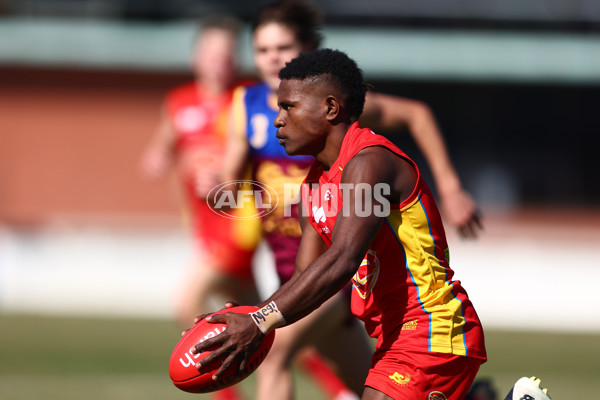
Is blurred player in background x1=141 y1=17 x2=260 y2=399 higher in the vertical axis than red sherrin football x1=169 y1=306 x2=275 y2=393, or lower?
higher

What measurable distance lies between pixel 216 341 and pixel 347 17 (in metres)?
18.3

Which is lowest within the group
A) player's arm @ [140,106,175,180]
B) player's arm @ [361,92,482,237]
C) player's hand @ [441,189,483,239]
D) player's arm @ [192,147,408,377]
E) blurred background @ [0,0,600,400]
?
player's arm @ [192,147,408,377]

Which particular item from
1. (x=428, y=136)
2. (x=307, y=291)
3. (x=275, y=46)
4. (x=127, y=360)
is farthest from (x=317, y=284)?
(x=127, y=360)

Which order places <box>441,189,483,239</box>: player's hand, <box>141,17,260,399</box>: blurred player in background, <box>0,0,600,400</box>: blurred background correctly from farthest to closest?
<box>0,0,600,400</box>: blurred background, <box>141,17,260,399</box>: blurred player in background, <box>441,189,483,239</box>: player's hand

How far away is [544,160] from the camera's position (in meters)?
21.7

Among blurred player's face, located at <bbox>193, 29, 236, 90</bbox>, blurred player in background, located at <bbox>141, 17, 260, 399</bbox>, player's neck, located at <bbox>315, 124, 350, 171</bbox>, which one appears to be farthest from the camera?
blurred player's face, located at <bbox>193, 29, 236, 90</bbox>

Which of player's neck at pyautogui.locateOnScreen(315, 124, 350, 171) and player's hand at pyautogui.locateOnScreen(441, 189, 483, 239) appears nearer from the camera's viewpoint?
player's neck at pyautogui.locateOnScreen(315, 124, 350, 171)

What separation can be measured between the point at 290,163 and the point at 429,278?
1797mm

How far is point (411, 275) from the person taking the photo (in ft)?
12.4

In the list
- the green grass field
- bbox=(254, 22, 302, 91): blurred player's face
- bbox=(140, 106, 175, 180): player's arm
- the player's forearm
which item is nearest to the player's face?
the player's forearm

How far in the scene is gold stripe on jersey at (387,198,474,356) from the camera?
3.73 m

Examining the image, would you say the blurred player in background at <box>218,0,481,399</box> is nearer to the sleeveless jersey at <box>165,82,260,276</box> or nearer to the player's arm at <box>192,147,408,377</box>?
the sleeveless jersey at <box>165,82,260,276</box>

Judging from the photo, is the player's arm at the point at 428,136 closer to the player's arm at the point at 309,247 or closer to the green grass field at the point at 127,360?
the player's arm at the point at 309,247

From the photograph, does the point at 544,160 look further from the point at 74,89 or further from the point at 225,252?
the point at 225,252
